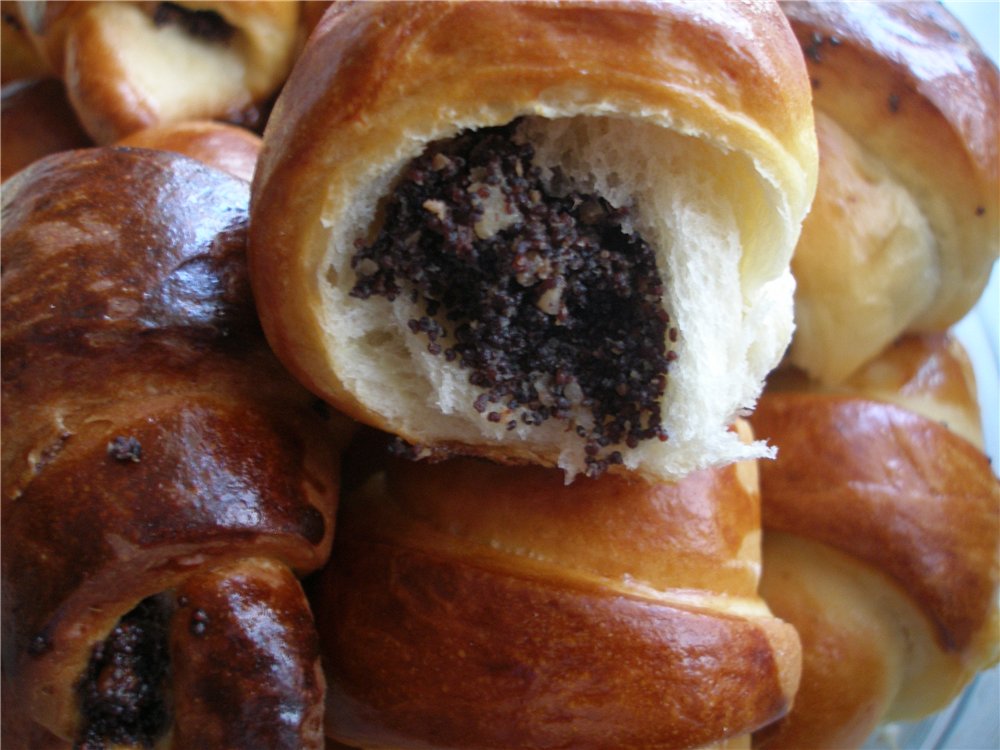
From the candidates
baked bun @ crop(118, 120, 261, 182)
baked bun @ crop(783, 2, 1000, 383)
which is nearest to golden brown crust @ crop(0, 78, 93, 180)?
baked bun @ crop(118, 120, 261, 182)

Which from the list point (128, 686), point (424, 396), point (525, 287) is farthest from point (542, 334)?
point (128, 686)

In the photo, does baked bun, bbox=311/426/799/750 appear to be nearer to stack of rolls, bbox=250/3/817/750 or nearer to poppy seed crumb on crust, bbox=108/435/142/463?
stack of rolls, bbox=250/3/817/750

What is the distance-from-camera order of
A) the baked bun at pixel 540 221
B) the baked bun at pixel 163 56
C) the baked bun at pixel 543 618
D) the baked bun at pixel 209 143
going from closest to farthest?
the baked bun at pixel 540 221 < the baked bun at pixel 543 618 < the baked bun at pixel 209 143 < the baked bun at pixel 163 56

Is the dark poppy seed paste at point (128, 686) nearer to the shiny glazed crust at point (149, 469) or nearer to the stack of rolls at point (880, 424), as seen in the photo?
the shiny glazed crust at point (149, 469)

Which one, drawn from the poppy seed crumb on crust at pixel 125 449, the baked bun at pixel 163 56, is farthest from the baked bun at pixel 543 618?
the baked bun at pixel 163 56

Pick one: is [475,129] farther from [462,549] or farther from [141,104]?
[141,104]

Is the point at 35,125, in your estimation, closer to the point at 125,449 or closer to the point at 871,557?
the point at 125,449

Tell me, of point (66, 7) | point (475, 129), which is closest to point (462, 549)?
point (475, 129)

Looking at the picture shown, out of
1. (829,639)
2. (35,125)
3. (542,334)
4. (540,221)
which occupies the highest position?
(540,221)
